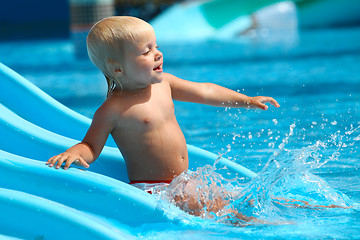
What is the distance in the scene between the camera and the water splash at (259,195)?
7.08 feet

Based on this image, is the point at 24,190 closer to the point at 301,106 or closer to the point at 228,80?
the point at 301,106

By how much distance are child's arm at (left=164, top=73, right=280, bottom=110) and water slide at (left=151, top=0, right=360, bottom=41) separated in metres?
9.79

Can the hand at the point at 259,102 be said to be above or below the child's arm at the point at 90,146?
above

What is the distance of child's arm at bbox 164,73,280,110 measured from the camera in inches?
95.8

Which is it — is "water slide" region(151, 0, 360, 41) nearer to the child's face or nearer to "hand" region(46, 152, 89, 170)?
the child's face

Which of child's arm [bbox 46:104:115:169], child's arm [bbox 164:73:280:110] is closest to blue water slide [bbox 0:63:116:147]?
child's arm [bbox 164:73:280:110]

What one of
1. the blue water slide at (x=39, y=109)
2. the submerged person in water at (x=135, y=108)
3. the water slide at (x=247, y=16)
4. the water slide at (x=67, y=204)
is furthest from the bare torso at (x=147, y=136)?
the water slide at (x=247, y=16)

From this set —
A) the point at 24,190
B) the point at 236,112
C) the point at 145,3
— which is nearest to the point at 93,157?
the point at 24,190

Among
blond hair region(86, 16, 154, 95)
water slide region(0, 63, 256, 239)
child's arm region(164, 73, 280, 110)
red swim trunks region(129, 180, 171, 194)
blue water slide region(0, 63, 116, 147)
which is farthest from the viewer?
blue water slide region(0, 63, 116, 147)

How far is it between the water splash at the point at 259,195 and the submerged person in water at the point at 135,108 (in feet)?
0.36

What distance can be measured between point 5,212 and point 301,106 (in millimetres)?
3288

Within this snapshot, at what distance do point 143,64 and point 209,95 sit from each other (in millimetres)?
424

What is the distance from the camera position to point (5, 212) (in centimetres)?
195

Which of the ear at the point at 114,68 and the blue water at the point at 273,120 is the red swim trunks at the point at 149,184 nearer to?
the blue water at the point at 273,120
